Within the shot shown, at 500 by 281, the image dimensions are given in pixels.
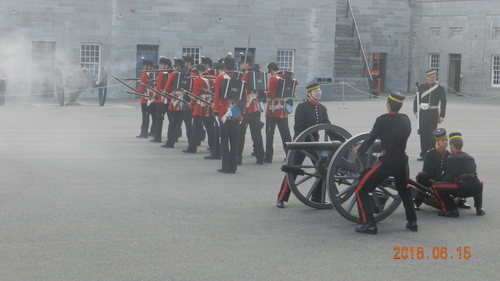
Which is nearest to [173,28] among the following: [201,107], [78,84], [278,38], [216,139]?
[278,38]

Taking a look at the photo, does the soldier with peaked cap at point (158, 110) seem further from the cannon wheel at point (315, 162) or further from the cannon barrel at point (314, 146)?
the cannon barrel at point (314, 146)

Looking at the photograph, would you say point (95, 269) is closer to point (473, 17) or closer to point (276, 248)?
point (276, 248)

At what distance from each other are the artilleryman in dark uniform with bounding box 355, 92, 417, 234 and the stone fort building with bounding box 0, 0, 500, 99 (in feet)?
74.5

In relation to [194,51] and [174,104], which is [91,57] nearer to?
[194,51]

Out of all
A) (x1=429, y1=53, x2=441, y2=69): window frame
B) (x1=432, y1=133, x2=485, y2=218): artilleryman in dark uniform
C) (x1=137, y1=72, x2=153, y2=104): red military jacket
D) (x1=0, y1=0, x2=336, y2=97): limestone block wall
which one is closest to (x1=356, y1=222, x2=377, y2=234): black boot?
(x1=432, y1=133, x2=485, y2=218): artilleryman in dark uniform

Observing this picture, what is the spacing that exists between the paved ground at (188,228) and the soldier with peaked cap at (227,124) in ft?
0.82

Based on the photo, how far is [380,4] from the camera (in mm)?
41625

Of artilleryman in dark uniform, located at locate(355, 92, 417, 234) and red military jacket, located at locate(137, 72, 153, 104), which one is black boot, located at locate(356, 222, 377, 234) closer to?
artilleryman in dark uniform, located at locate(355, 92, 417, 234)

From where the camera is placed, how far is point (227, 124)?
39.9 feet

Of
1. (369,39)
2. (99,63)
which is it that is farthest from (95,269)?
(369,39)

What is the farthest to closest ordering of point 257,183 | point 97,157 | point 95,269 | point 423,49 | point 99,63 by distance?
1. point 423,49
2. point 99,63
3. point 97,157
4. point 257,183
5. point 95,269

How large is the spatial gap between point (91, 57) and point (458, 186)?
2392cm

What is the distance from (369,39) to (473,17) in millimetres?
5397

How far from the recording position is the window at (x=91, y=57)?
1208 inches
